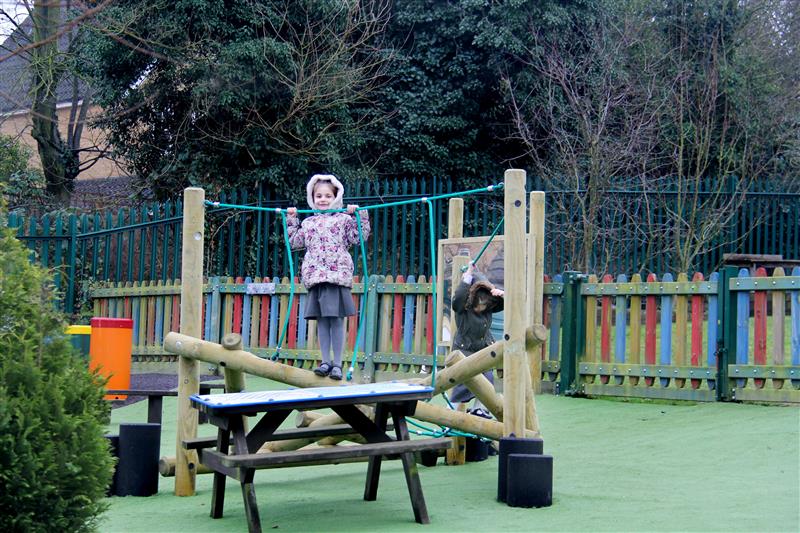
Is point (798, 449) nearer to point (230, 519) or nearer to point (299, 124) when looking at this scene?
point (230, 519)

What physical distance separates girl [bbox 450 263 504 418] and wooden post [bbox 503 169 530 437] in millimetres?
1189

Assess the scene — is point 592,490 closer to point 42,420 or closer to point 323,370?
point 323,370

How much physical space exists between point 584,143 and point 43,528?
49.2ft

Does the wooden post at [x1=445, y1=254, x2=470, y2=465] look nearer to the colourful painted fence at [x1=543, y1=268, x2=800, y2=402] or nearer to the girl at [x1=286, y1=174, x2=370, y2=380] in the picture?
the girl at [x1=286, y1=174, x2=370, y2=380]

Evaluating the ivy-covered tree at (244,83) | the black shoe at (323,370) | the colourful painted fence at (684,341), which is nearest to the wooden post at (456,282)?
the black shoe at (323,370)

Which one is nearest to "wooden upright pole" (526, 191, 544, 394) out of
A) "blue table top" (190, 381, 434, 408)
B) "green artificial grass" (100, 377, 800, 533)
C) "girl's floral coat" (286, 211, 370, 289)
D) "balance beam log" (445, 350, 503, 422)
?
"balance beam log" (445, 350, 503, 422)

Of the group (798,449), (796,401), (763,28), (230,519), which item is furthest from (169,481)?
(763,28)

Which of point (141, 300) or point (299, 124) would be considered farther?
point (299, 124)

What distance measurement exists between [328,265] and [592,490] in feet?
8.41

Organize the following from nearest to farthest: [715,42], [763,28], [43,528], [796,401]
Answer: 1. [43,528]
2. [796,401]
3. [715,42]
4. [763,28]

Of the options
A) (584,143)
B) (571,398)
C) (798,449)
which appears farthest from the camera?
(584,143)

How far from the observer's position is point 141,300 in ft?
49.7

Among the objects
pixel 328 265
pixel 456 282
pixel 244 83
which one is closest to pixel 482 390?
pixel 456 282

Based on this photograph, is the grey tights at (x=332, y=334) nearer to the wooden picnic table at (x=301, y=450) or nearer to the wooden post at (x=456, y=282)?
the wooden post at (x=456, y=282)
